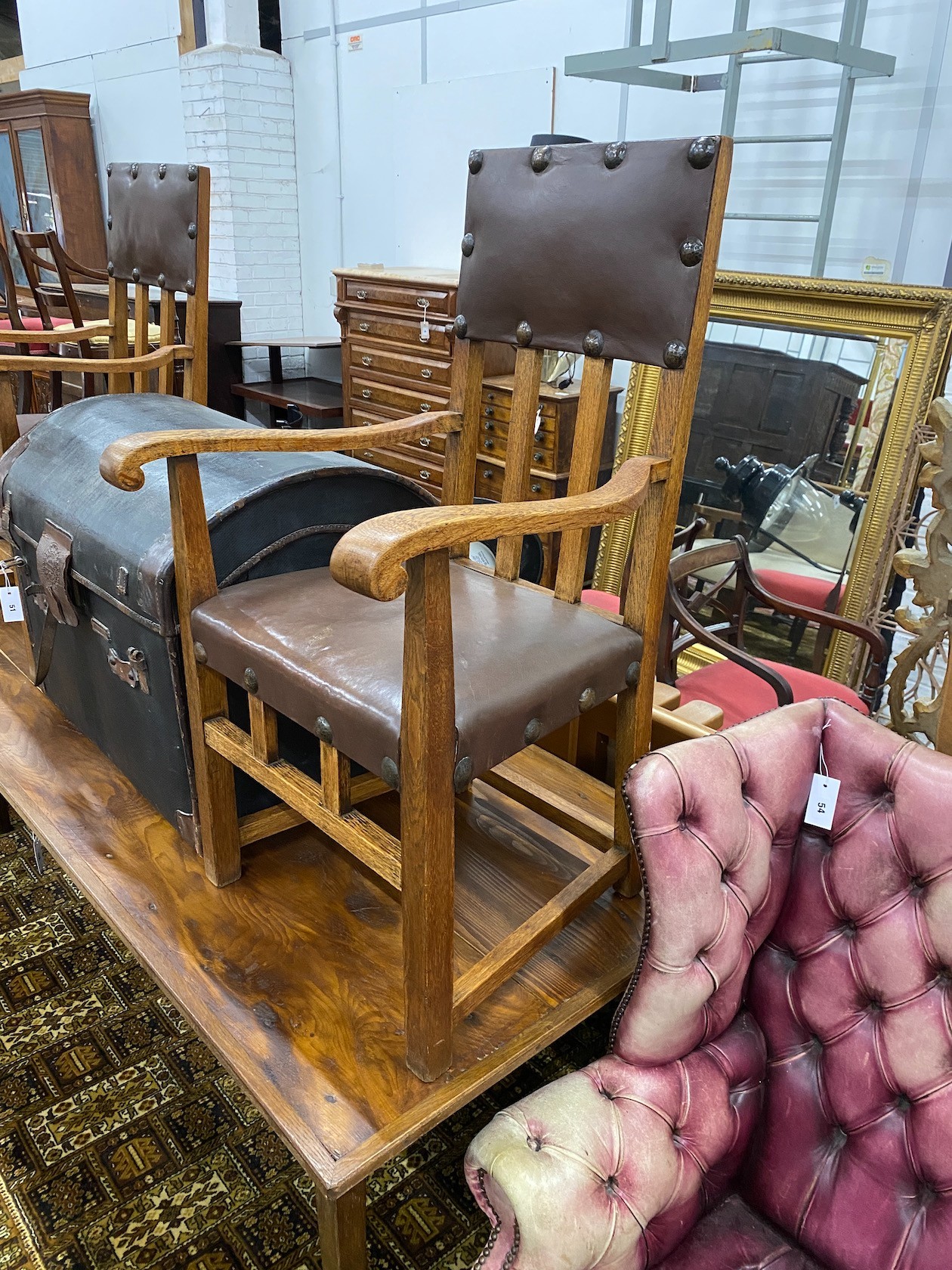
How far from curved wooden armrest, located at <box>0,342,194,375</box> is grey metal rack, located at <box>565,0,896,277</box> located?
1.47 metres

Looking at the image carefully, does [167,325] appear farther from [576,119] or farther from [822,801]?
[576,119]

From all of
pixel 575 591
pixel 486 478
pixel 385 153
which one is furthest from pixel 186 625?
pixel 385 153

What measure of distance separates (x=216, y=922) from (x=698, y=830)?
0.79 metres

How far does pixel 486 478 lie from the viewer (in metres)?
3.73

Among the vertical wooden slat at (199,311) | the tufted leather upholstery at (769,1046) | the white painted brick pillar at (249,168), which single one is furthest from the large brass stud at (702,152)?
the white painted brick pillar at (249,168)

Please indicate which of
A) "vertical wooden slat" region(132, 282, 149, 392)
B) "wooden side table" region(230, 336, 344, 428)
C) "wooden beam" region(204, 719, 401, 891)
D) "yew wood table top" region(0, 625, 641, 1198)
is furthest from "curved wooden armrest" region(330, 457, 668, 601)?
"wooden side table" region(230, 336, 344, 428)

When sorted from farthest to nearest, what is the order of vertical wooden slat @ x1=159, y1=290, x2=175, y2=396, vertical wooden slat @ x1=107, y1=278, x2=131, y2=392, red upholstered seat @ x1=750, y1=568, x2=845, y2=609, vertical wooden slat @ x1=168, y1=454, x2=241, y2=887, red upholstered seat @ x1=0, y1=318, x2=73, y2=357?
1. red upholstered seat @ x1=0, y1=318, x2=73, y2=357
2. red upholstered seat @ x1=750, y1=568, x2=845, y2=609
3. vertical wooden slat @ x1=107, y1=278, x2=131, y2=392
4. vertical wooden slat @ x1=159, y1=290, x2=175, y2=396
5. vertical wooden slat @ x1=168, y1=454, x2=241, y2=887

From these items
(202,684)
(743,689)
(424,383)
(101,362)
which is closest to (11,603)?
(101,362)

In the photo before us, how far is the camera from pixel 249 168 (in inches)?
190

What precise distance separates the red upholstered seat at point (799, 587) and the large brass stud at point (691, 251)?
1388mm

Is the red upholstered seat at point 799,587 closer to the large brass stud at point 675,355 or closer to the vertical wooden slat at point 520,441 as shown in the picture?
the vertical wooden slat at point 520,441

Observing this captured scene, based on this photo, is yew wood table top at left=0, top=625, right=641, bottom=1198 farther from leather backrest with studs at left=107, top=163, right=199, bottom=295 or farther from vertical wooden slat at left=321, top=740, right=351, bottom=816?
leather backrest with studs at left=107, top=163, right=199, bottom=295

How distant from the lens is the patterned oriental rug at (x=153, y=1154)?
1.23m

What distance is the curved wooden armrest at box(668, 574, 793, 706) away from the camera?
73.5 inches
